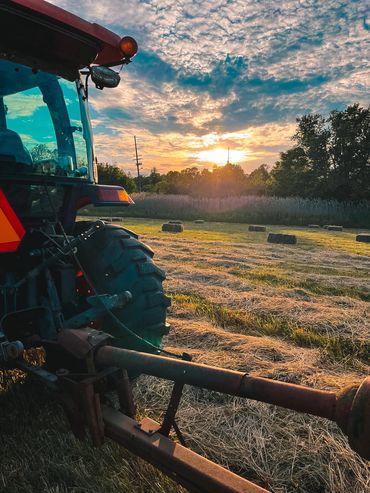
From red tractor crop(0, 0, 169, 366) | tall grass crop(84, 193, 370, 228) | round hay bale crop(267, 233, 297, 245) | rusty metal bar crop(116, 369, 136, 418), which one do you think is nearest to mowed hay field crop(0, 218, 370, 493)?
rusty metal bar crop(116, 369, 136, 418)

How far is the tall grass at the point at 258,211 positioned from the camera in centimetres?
2336

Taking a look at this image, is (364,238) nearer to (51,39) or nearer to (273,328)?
(273,328)

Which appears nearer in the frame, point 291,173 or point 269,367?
point 269,367

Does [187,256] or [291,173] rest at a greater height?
[291,173]

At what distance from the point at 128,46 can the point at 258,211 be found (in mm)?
21859

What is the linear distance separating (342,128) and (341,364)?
38916 mm

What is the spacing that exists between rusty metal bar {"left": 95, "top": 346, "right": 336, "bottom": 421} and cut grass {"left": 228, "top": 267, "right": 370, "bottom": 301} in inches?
167

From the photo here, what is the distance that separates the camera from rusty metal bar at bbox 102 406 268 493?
1.12 m

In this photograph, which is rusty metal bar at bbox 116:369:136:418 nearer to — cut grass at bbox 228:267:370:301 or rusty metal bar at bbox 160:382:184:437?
rusty metal bar at bbox 160:382:184:437

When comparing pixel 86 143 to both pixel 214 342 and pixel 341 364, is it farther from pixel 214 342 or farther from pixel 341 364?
pixel 341 364

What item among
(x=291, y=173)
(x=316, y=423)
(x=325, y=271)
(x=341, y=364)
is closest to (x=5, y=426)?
(x=316, y=423)

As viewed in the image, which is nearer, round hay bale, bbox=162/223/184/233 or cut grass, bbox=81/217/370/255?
cut grass, bbox=81/217/370/255

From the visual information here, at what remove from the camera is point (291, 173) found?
124 ft

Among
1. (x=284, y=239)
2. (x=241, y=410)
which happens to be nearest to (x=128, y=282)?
(x=241, y=410)
